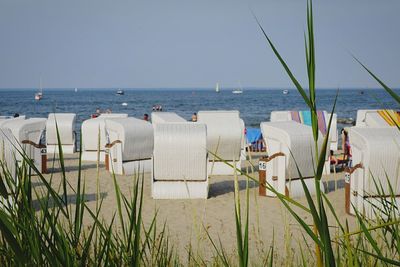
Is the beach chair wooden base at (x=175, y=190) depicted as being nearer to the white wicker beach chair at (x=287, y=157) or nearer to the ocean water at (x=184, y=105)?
the white wicker beach chair at (x=287, y=157)

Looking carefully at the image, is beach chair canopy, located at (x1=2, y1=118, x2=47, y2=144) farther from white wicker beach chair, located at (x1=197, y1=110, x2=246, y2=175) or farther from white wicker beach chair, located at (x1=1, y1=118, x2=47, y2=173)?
white wicker beach chair, located at (x1=197, y1=110, x2=246, y2=175)

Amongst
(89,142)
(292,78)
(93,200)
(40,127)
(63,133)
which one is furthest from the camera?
(63,133)

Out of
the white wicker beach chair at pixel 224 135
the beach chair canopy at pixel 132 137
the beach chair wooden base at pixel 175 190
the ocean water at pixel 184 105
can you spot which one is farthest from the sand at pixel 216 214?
the ocean water at pixel 184 105

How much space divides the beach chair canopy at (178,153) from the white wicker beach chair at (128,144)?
8.62 feet

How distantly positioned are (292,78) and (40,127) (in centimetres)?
1301

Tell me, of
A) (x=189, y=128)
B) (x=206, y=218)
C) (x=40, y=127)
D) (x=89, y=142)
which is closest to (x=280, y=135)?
(x=189, y=128)

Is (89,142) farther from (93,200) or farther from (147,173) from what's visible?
(93,200)

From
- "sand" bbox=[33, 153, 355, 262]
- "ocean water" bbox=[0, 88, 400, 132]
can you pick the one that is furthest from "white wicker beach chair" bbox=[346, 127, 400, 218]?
"ocean water" bbox=[0, 88, 400, 132]

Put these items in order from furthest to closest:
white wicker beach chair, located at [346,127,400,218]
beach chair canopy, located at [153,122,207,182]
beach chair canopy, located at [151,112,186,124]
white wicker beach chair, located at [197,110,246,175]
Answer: beach chair canopy, located at [151,112,186,124] < white wicker beach chair, located at [197,110,246,175] < beach chair canopy, located at [153,122,207,182] < white wicker beach chair, located at [346,127,400,218]

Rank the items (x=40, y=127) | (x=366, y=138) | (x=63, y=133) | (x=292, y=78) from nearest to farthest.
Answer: (x=292, y=78)
(x=366, y=138)
(x=40, y=127)
(x=63, y=133)

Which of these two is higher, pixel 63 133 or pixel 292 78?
pixel 292 78

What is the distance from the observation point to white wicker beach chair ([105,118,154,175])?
13.0m

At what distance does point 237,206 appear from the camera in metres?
1.56

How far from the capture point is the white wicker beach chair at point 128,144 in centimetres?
1302
